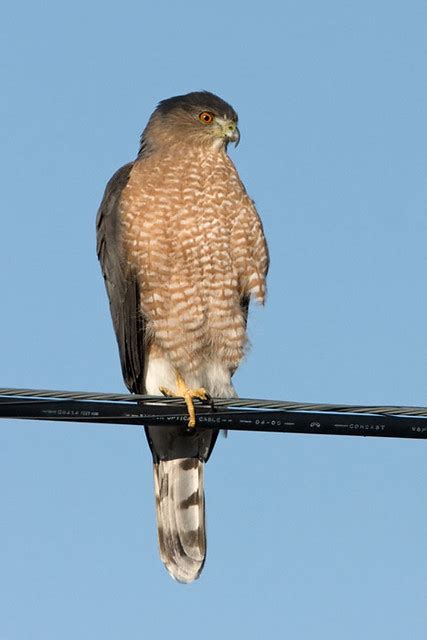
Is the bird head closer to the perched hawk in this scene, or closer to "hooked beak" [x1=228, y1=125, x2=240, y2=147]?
"hooked beak" [x1=228, y1=125, x2=240, y2=147]

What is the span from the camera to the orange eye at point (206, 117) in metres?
8.41

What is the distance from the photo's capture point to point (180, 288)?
24.5 feet

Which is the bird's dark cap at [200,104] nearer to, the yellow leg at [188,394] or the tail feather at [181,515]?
the yellow leg at [188,394]

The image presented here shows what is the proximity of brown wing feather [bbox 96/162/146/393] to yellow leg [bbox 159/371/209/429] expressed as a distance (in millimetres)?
258

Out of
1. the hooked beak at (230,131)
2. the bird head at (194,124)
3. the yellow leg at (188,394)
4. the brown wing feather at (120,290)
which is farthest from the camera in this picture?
the hooked beak at (230,131)

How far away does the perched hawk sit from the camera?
7.49 meters

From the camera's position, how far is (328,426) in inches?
208

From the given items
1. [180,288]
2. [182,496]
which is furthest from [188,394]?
[182,496]

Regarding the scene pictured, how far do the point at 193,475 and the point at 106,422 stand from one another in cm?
287

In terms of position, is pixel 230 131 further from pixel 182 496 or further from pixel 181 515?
pixel 181 515

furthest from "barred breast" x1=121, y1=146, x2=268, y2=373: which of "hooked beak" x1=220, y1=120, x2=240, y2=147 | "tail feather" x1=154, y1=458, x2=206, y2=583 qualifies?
"tail feather" x1=154, y1=458, x2=206, y2=583

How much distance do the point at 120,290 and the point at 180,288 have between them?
41cm

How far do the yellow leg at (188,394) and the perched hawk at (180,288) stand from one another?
0.02m

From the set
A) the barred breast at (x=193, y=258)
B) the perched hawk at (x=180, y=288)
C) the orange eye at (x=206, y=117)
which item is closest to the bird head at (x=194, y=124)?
the orange eye at (x=206, y=117)
